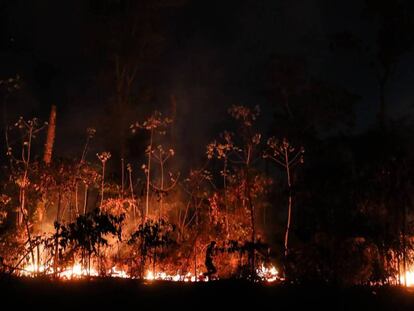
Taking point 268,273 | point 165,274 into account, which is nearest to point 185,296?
point 165,274

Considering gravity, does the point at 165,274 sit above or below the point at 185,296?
above

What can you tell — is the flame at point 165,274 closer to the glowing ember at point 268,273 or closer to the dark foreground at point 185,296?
the glowing ember at point 268,273

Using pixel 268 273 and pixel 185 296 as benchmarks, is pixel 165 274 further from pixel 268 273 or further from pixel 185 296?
pixel 185 296

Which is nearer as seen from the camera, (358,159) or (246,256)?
(246,256)

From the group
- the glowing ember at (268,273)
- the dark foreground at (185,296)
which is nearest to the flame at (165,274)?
the glowing ember at (268,273)

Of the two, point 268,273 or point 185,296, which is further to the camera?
point 268,273

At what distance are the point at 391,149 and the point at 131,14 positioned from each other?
8.98 metres

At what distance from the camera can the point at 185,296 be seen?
6191 millimetres

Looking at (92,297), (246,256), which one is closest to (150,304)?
(92,297)

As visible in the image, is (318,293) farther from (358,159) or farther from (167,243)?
(358,159)

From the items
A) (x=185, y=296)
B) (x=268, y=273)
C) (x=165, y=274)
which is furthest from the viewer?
(x=165, y=274)

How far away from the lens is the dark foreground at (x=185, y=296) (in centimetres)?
560

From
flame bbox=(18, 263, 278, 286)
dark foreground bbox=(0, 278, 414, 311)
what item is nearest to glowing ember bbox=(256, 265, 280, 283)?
flame bbox=(18, 263, 278, 286)

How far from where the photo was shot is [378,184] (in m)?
8.58
